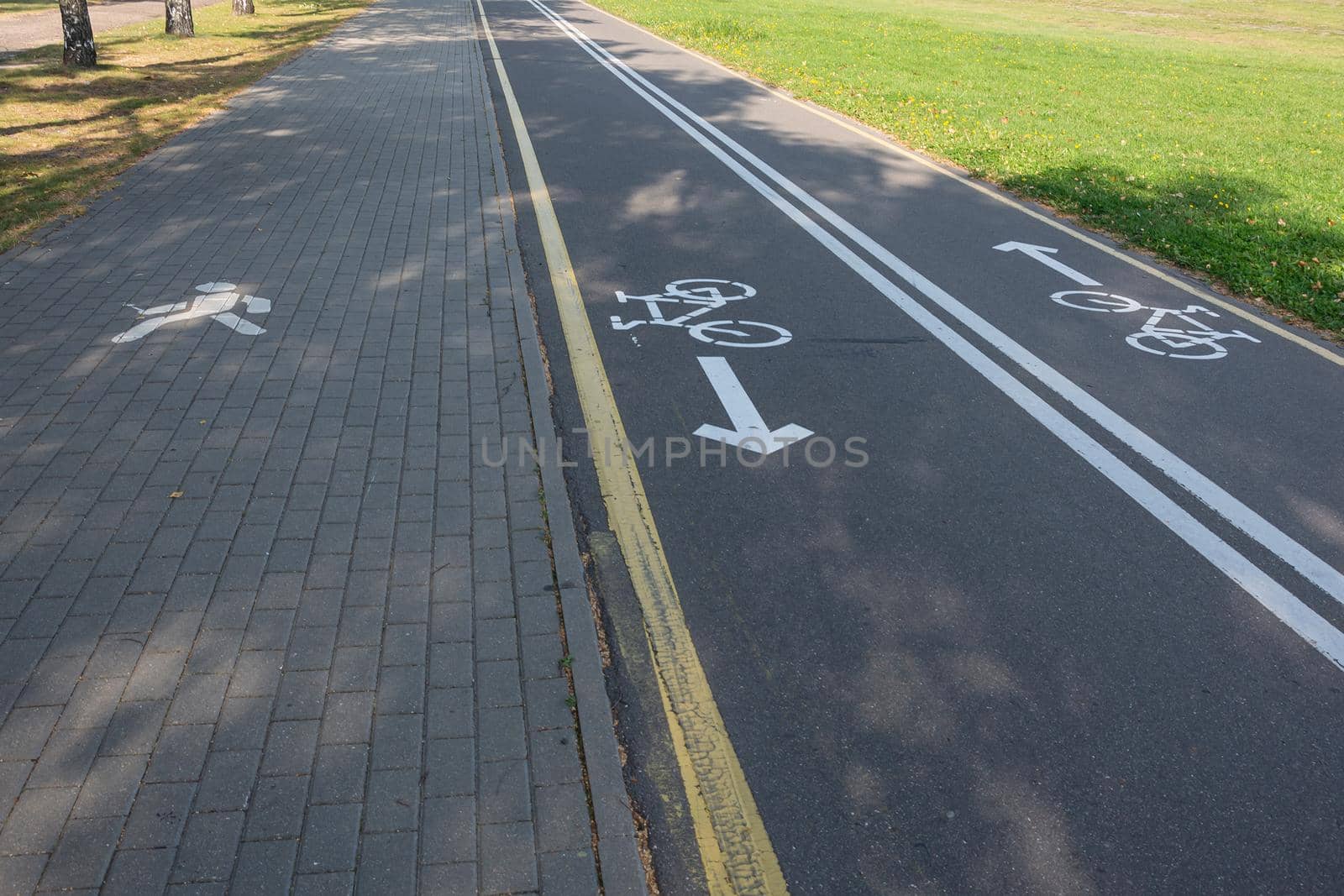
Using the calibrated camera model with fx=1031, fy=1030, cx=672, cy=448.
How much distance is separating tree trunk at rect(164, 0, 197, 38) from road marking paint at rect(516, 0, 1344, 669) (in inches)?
741

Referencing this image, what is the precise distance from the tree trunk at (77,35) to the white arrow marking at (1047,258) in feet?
54.1

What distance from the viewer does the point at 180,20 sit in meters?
22.7

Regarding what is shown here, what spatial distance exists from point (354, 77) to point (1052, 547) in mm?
16577

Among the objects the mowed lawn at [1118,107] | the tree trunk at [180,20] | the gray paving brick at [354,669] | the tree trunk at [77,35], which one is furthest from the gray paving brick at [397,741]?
the tree trunk at [180,20]

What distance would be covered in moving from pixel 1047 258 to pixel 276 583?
7.53 meters

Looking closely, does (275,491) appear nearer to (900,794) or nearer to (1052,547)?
(900,794)

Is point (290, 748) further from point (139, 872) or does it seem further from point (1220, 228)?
point (1220, 228)

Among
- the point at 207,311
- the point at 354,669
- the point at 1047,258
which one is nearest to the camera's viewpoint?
the point at 354,669

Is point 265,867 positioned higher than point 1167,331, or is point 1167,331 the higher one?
Answer: point 1167,331

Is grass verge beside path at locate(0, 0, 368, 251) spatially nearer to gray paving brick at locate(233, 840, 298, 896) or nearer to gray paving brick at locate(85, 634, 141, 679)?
gray paving brick at locate(85, 634, 141, 679)

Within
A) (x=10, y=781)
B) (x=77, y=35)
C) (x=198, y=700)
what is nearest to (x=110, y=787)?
(x=10, y=781)

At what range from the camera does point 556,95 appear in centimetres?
1752

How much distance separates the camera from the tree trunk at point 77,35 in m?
17.8

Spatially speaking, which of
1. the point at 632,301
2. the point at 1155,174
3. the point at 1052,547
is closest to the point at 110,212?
the point at 632,301
